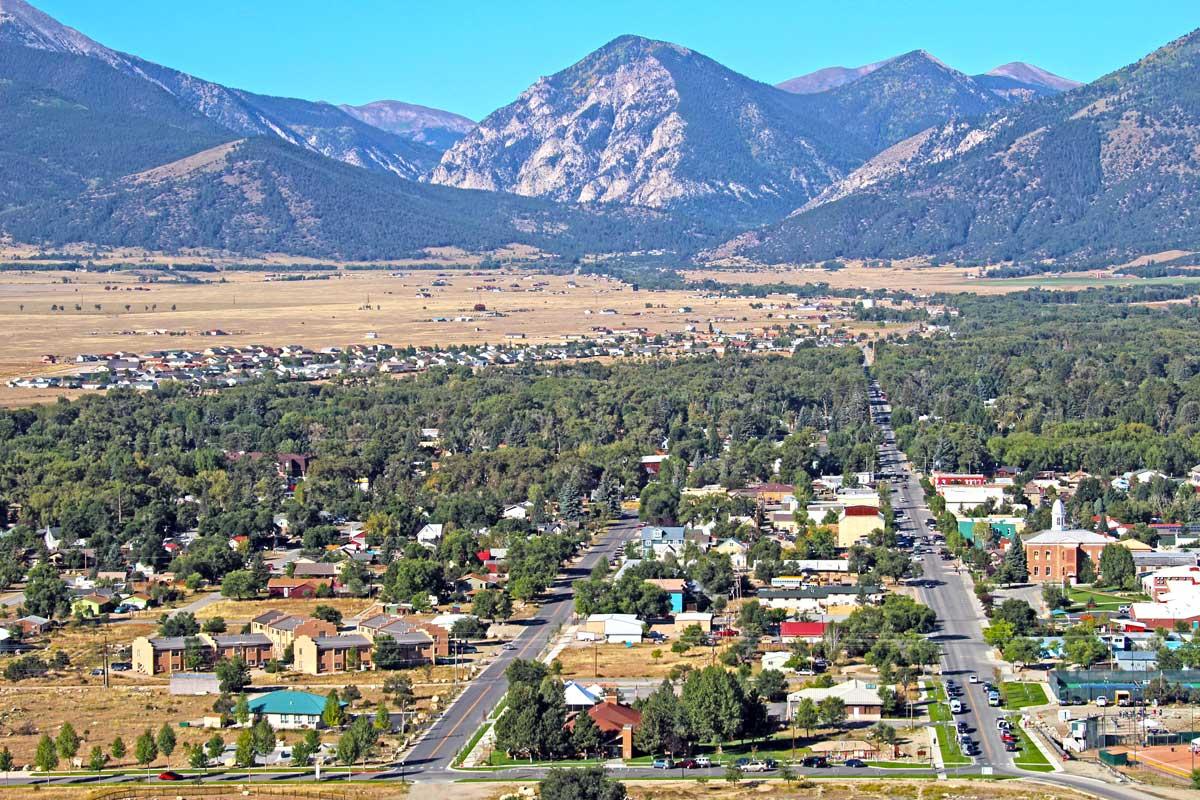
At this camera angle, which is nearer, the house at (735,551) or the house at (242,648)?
the house at (242,648)

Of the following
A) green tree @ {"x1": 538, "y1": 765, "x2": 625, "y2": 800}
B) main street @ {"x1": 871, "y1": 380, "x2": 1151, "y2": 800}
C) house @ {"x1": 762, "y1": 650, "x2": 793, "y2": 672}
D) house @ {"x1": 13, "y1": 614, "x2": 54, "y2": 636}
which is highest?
green tree @ {"x1": 538, "y1": 765, "x2": 625, "y2": 800}

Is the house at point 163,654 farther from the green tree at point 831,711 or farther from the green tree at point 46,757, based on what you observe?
the green tree at point 831,711

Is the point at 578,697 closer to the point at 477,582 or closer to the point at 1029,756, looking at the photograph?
the point at 1029,756

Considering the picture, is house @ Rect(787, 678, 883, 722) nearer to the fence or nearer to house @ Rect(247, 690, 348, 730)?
house @ Rect(247, 690, 348, 730)

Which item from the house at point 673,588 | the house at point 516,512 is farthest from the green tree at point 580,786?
the house at point 516,512

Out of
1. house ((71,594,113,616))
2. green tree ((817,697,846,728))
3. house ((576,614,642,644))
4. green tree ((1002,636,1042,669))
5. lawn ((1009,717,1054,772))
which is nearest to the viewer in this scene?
lawn ((1009,717,1054,772))

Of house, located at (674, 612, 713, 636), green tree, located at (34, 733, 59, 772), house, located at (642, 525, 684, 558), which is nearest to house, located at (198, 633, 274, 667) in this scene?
green tree, located at (34, 733, 59, 772)
